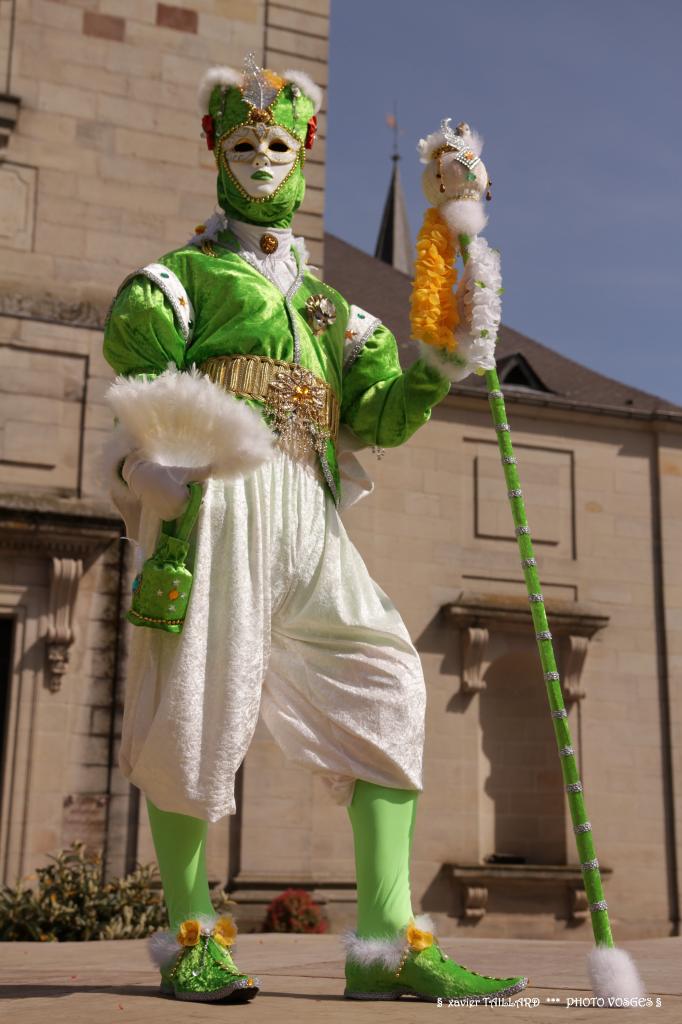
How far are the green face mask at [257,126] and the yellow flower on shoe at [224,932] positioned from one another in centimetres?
207

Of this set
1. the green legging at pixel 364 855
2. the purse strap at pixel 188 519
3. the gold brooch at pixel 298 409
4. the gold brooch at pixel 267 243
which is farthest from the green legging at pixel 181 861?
the gold brooch at pixel 267 243

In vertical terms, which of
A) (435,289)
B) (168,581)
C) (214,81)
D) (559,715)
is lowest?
(559,715)

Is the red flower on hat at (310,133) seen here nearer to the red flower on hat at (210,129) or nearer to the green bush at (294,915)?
the red flower on hat at (210,129)

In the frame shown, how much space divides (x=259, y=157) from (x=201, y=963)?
2342mm

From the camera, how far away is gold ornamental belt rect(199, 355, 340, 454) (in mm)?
4090

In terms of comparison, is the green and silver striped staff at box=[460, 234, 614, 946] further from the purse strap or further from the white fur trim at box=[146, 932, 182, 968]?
the white fur trim at box=[146, 932, 182, 968]

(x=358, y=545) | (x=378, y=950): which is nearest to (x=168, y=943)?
(x=378, y=950)

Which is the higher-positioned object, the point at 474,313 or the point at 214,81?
the point at 214,81

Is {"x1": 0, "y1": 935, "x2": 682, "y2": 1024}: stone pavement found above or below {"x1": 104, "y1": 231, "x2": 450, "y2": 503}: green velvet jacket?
below

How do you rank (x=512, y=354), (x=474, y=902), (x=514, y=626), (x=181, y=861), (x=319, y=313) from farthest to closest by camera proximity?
(x=512, y=354), (x=514, y=626), (x=474, y=902), (x=319, y=313), (x=181, y=861)

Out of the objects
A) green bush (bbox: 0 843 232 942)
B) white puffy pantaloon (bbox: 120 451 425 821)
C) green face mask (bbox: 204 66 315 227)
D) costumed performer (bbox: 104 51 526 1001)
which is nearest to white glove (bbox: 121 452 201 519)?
costumed performer (bbox: 104 51 526 1001)

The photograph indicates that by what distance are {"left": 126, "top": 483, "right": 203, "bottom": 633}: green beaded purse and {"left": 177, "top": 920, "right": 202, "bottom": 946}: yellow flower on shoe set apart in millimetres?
771

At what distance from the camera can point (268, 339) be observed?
4.13m

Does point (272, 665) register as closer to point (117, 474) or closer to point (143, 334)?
point (117, 474)
